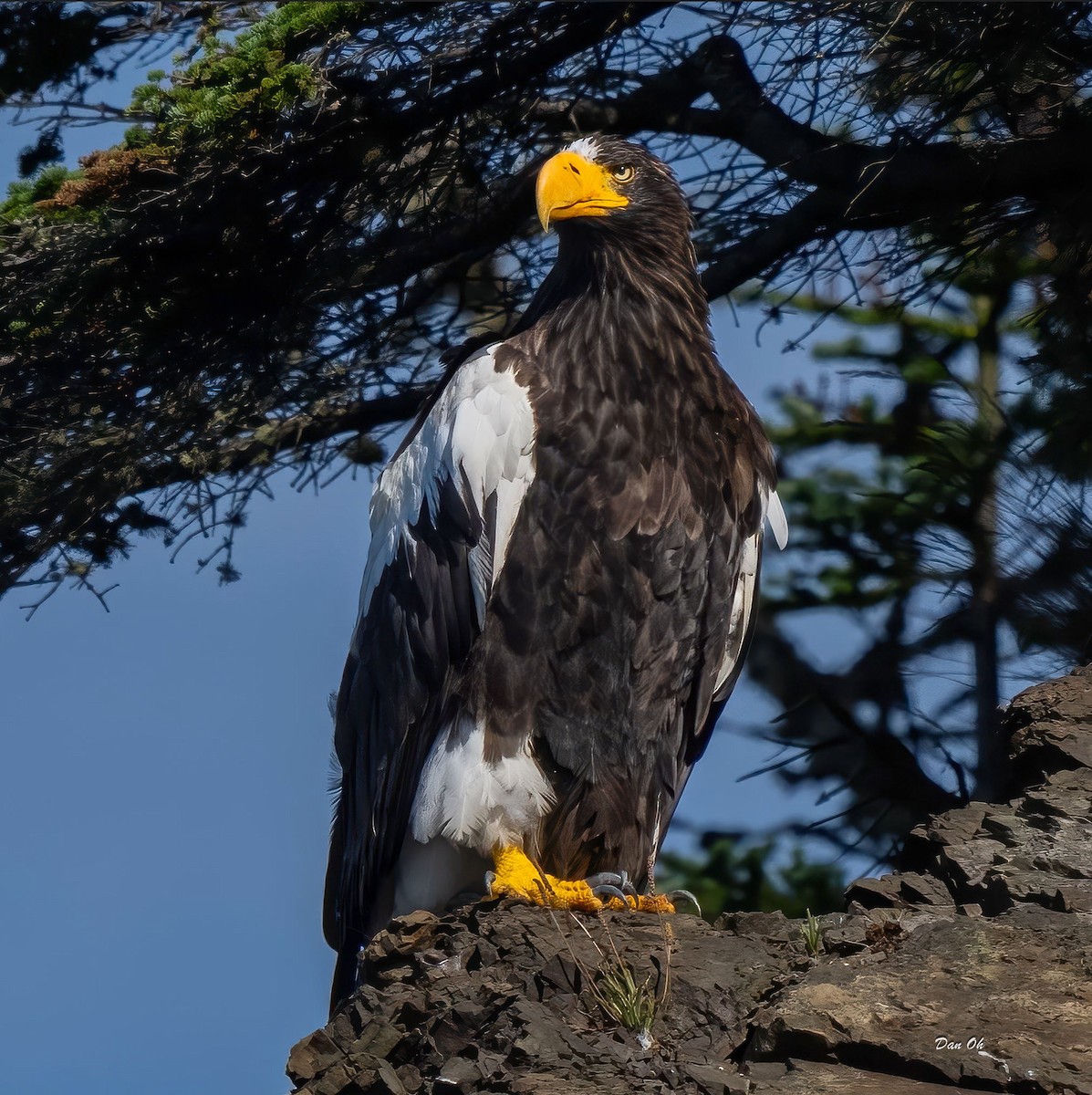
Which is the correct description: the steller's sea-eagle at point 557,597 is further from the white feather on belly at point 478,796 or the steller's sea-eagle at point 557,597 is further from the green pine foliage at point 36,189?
the green pine foliage at point 36,189

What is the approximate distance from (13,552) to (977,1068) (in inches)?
141

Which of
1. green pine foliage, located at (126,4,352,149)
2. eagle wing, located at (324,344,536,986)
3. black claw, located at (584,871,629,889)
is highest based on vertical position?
green pine foliage, located at (126,4,352,149)

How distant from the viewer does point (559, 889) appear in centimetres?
360

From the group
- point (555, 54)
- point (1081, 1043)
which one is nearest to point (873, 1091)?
point (1081, 1043)

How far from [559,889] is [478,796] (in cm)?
34

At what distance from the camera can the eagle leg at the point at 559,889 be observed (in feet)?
11.6

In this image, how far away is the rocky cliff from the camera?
111 inches

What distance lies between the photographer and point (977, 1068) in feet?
8.91

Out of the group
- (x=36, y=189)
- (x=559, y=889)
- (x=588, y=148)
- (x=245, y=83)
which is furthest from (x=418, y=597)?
(x=36, y=189)

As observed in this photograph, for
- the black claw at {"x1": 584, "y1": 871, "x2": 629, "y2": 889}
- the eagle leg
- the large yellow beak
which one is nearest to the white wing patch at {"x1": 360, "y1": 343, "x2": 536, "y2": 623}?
the large yellow beak

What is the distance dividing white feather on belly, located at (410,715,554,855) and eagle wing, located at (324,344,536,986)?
0.12 metres

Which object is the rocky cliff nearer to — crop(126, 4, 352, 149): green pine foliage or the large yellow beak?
the large yellow beak

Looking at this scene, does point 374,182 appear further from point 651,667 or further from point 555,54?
point 651,667

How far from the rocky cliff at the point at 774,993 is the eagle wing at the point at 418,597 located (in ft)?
2.43
